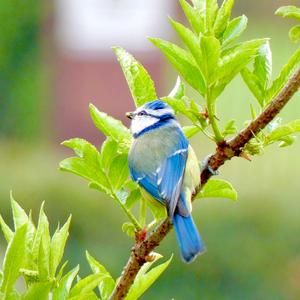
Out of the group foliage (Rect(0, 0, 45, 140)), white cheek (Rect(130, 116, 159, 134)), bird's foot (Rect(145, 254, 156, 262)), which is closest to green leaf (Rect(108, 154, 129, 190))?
bird's foot (Rect(145, 254, 156, 262))

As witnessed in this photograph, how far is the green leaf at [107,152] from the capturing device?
188cm

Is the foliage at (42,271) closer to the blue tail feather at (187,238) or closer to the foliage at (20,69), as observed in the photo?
the blue tail feather at (187,238)

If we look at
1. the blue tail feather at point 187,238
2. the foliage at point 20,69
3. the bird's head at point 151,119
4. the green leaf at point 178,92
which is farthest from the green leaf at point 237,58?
the foliage at point 20,69

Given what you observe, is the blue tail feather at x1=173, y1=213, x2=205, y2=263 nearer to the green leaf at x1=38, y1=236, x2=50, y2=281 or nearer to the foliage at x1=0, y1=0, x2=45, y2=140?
the green leaf at x1=38, y1=236, x2=50, y2=281

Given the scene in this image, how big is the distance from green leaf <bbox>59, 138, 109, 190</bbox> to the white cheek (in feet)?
1.73

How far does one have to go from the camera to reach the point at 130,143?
1931 mm

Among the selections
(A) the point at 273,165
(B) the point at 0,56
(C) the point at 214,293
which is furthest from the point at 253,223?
(B) the point at 0,56

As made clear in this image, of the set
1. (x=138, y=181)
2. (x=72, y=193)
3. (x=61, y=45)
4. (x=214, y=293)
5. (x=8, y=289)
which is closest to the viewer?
(x=8, y=289)

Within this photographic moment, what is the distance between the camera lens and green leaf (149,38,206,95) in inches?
68.1

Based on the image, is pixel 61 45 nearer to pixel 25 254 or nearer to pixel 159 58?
pixel 159 58

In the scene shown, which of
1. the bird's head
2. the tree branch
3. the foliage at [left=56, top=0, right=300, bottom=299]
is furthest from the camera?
the bird's head

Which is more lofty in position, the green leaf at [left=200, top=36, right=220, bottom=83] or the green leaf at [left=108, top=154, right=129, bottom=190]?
the green leaf at [left=200, top=36, right=220, bottom=83]

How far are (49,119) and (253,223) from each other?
7171mm

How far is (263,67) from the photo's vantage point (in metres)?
1.86
